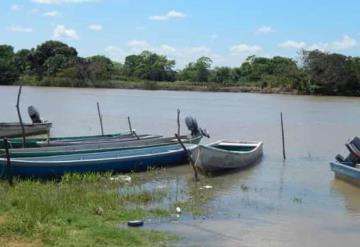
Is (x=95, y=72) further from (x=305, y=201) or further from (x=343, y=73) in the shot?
(x=305, y=201)

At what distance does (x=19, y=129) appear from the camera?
24703 millimetres

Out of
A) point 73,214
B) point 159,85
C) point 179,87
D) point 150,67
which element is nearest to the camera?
point 73,214

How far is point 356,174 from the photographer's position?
15.2m

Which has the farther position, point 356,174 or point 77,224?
point 356,174

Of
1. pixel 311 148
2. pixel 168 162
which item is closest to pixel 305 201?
pixel 168 162

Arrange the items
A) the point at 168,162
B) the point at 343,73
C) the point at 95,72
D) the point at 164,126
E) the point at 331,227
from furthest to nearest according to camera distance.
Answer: the point at 95,72, the point at 343,73, the point at 164,126, the point at 168,162, the point at 331,227

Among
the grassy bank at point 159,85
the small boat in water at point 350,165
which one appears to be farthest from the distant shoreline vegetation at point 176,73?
the small boat in water at point 350,165

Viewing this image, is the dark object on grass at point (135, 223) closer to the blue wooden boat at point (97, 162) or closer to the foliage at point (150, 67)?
the blue wooden boat at point (97, 162)

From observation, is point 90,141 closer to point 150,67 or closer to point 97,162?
point 97,162

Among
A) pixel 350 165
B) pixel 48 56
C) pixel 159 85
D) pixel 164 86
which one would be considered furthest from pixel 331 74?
pixel 350 165

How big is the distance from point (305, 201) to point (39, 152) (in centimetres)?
703

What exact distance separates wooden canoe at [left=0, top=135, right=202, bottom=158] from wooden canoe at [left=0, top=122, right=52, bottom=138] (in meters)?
7.78

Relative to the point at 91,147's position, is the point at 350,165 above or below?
below

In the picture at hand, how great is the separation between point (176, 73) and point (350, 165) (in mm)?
96789
